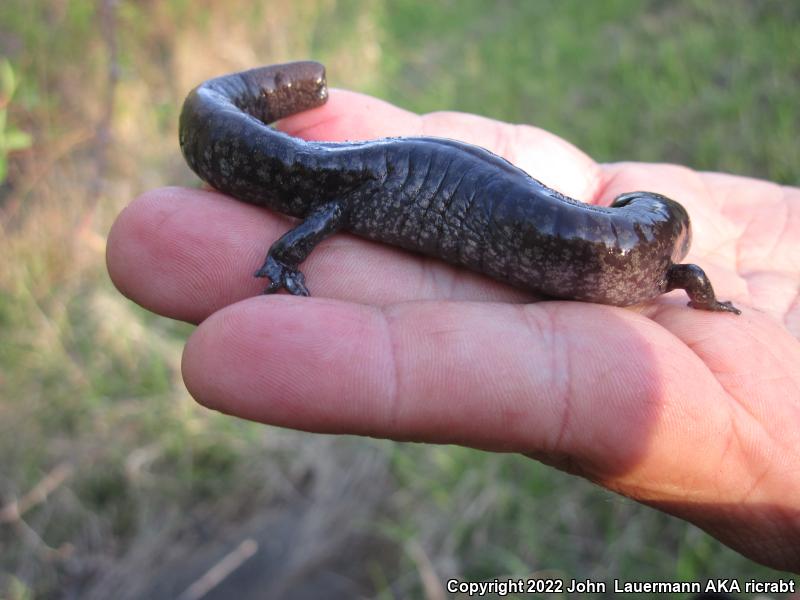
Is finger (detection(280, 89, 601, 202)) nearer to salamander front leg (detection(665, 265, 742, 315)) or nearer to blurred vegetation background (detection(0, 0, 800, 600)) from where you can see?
salamander front leg (detection(665, 265, 742, 315))

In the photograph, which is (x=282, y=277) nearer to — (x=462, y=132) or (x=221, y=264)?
(x=221, y=264)

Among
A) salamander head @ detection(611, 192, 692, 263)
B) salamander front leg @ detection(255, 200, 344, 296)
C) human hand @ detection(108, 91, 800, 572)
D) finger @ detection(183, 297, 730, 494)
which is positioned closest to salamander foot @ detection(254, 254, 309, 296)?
salamander front leg @ detection(255, 200, 344, 296)

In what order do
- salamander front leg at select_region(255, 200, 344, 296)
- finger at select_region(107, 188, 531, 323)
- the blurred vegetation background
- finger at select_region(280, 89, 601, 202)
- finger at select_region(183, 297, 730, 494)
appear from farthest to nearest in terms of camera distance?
finger at select_region(280, 89, 601, 202) < the blurred vegetation background < salamander front leg at select_region(255, 200, 344, 296) < finger at select_region(107, 188, 531, 323) < finger at select_region(183, 297, 730, 494)

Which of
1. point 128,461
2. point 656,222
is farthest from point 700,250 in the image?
point 128,461

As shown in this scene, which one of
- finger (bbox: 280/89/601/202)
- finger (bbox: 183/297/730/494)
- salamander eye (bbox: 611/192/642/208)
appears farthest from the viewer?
finger (bbox: 280/89/601/202)

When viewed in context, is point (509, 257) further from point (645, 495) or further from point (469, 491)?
point (469, 491)

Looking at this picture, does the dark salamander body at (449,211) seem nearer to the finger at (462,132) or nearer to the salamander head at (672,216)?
the salamander head at (672,216)
